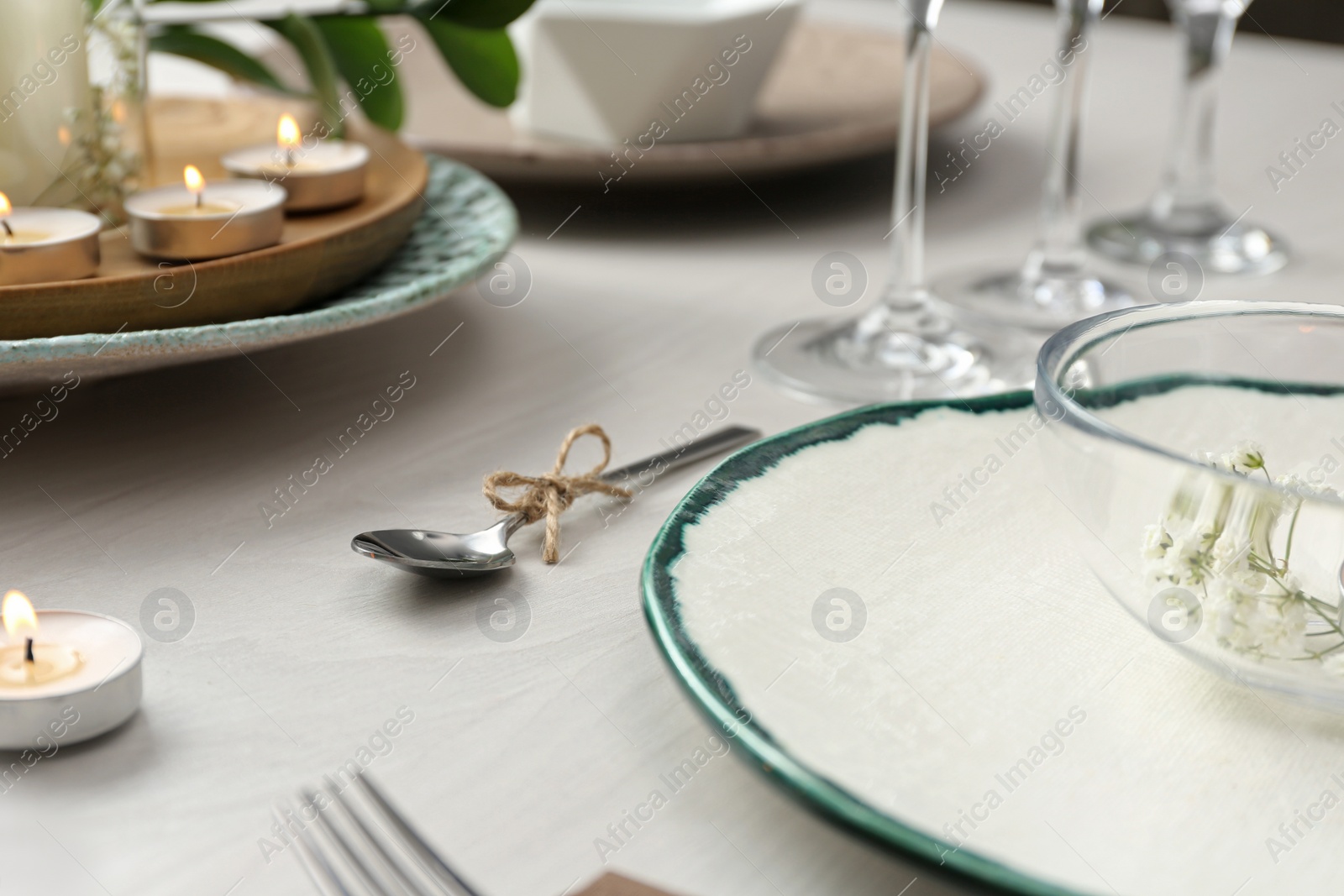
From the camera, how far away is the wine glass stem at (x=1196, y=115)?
800 millimetres

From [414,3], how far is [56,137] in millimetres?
265

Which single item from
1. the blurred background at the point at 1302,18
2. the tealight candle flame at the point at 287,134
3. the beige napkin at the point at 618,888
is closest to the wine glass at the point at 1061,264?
the tealight candle flame at the point at 287,134

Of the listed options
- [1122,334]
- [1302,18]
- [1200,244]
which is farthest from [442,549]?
[1302,18]

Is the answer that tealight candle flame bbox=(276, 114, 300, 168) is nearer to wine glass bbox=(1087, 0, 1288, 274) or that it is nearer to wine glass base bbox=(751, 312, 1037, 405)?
wine glass base bbox=(751, 312, 1037, 405)

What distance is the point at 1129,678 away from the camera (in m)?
0.35

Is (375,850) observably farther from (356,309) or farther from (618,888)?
(356,309)

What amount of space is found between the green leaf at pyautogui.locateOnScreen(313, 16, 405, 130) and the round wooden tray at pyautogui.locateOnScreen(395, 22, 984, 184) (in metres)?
0.03

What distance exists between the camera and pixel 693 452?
1.70 ft

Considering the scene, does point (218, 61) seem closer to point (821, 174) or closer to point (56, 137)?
point (56, 137)

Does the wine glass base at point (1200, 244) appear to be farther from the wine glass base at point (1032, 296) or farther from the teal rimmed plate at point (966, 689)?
the teal rimmed plate at point (966, 689)

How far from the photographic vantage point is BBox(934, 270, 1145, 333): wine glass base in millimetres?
697

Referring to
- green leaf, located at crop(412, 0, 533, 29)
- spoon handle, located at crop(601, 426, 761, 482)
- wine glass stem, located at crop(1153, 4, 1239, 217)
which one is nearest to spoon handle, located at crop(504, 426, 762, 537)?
spoon handle, located at crop(601, 426, 761, 482)

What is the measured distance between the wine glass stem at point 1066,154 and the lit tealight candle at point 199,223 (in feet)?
1.33

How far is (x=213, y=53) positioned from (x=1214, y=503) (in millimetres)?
663
